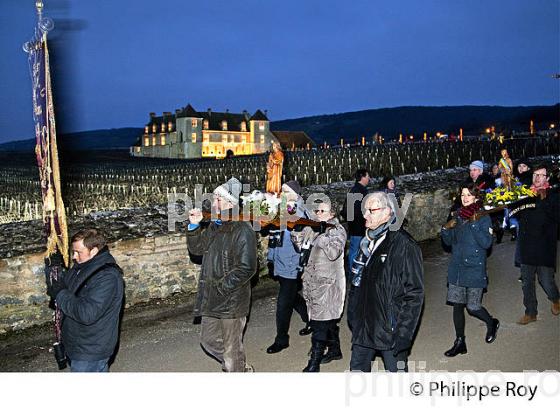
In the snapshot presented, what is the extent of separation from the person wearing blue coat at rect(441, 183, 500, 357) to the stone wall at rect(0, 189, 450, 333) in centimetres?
403

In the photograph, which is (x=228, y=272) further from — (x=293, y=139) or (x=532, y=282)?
(x=293, y=139)

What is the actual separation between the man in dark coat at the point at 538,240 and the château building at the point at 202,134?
275 ft

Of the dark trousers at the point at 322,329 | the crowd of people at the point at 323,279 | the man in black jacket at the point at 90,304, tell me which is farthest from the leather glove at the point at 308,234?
the man in black jacket at the point at 90,304

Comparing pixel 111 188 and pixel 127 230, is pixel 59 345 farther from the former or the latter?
pixel 111 188

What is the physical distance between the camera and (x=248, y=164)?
1169 inches

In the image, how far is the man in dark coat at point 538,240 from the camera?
662cm

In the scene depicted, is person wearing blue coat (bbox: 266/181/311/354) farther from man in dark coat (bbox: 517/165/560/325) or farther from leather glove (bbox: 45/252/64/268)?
man in dark coat (bbox: 517/165/560/325)

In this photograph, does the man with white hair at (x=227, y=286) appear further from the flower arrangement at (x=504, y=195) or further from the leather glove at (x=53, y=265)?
the flower arrangement at (x=504, y=195)

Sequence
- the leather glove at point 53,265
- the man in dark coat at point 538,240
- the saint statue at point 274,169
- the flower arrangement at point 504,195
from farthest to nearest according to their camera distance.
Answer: the saint statue at point 274,169 < the flower arrangement at point 504,195 < the man in dark coat at point 538,240 < the leather glove at point 53,265

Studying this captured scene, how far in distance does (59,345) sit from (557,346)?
16.6 feet

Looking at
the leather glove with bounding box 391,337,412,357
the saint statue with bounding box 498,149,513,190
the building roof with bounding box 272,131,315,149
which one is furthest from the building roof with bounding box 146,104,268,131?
the leather glove with bounding box 391,337,412,357

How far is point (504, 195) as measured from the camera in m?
7.66

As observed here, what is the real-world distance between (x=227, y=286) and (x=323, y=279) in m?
1.20
